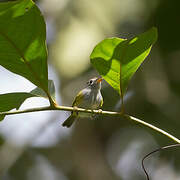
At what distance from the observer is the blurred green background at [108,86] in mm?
5363

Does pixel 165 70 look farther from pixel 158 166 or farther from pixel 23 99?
pixel 23 99

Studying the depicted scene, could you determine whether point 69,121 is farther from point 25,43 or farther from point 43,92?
point 25,43

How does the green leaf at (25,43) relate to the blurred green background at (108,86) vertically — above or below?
above

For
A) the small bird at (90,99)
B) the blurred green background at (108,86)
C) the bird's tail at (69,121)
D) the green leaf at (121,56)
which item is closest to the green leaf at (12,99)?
the green leaf at (121,56)

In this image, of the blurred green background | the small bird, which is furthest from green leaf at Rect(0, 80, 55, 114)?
the blurred green background

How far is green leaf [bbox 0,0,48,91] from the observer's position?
1489 mm

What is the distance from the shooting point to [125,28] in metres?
5.95

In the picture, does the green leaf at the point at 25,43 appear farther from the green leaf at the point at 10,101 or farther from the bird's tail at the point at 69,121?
the bird's tail at the point at 69,121

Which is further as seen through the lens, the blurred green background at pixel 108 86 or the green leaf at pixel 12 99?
the blurred green background at pixel 108 86

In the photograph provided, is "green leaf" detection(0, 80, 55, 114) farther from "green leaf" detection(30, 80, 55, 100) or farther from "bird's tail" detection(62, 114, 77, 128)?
"bird's tail" detection(62, 114, 77, 128)

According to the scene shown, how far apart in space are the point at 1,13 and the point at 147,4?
5.08 metres

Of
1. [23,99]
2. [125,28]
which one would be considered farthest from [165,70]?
[23,99]

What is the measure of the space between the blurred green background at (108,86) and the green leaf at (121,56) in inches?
140

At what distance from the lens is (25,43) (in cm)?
160
